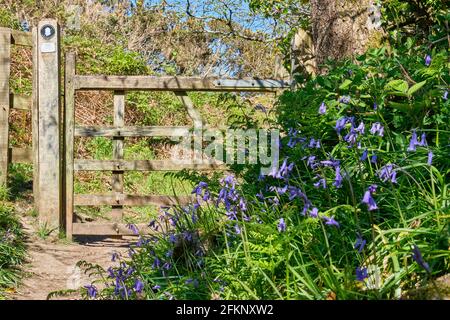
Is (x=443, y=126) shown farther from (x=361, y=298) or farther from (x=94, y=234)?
(x=94, y=234)

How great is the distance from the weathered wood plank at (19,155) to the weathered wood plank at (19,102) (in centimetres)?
47

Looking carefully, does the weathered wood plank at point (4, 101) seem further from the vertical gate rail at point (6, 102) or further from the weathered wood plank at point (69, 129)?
the weathered wood plank at point (69, 129)

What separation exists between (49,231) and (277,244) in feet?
14.8

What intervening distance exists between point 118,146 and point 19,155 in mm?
1114

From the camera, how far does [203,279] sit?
11.2ft

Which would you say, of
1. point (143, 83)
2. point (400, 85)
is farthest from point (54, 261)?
point (400, 85)

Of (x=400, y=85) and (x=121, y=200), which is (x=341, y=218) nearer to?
(x=400, y=85)

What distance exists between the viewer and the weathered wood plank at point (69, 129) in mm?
7129

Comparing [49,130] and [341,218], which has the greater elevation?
[49,130]

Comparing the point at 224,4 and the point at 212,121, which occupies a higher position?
the point at 224,4

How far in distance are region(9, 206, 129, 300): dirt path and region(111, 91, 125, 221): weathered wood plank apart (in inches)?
13.5

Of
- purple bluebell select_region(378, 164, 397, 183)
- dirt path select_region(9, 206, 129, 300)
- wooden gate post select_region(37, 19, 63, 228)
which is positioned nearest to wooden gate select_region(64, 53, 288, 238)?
wooden gate post select_region(37, 19, 63, 228)

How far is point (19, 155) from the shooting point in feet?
24.5
